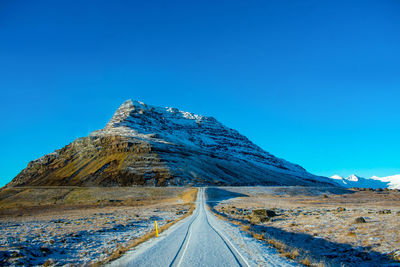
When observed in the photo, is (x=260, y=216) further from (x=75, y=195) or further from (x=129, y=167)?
(x=129, y=167)

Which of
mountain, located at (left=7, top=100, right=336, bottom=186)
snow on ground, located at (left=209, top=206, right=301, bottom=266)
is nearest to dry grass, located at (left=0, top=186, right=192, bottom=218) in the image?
mountain, located at (left=7, top=100, right=336, bottom=186)

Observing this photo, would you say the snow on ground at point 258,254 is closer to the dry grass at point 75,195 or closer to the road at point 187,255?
the road at point 187,255

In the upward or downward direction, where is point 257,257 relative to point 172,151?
downward

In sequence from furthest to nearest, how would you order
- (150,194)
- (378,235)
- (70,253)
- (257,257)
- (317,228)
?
(150,194) → (317,228) → (378,235) → (70,253) → (257,257)

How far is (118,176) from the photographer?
459 feet

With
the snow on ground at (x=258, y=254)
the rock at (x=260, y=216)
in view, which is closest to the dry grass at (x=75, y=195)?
the rock at (x=260, y=216)

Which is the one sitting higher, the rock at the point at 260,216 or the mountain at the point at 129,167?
the mountain at the point at 129,167

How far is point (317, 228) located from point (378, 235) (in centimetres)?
581

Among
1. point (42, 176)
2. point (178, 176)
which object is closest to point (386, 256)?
point (178, 176)

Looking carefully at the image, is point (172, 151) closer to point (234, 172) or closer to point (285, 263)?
point (234, 172)

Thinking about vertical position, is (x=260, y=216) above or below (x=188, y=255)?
below

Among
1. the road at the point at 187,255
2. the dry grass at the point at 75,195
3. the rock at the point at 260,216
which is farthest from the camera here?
the dry grass at the point at 75,195

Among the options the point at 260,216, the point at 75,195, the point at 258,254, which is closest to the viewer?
the point at 258,254

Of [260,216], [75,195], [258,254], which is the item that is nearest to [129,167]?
[75,195]
